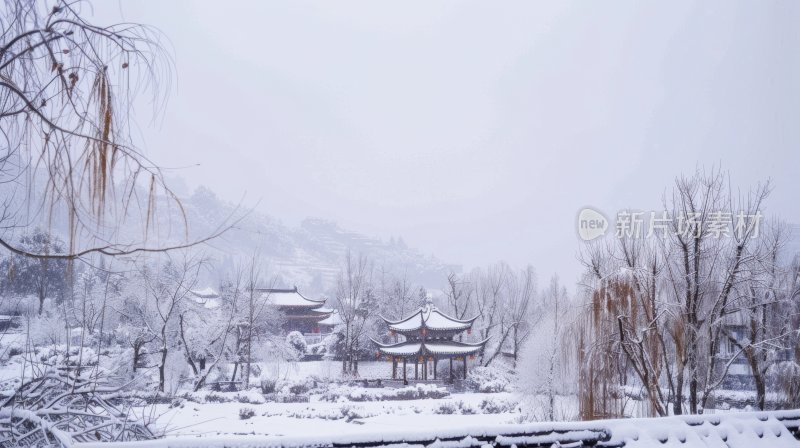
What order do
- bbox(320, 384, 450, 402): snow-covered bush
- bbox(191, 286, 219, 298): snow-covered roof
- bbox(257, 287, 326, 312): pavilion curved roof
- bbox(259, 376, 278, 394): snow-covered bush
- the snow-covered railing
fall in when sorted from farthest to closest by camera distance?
bbox(257, 287, 326, 312): pavilion curved roof → bbox(191, 286, 219, 298): snow-covered roof → bbox(259, 376, 278, 394): snow-covered bush → bbox(320, 384, 450, 402): snow-covered bush → the snow-covered railing

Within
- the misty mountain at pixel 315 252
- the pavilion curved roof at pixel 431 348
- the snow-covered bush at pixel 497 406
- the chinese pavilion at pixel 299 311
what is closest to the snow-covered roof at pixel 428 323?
the pavilion curved roof at pixel 431 348

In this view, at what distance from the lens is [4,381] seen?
5.79 feet

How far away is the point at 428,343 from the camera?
67.3 feet

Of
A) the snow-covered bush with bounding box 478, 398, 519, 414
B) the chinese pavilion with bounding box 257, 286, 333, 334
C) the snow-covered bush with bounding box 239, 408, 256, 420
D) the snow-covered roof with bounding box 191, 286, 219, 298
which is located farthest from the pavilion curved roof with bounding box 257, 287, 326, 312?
the snow-covered bush with bounding box 478, 398, 519, 414

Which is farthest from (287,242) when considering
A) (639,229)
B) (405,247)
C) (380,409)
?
(639,229)

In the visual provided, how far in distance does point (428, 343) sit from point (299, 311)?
8.19 metres

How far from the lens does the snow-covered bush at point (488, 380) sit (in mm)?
17984

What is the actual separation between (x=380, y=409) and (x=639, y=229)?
903cm

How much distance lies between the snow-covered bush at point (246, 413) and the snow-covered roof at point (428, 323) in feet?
27.1

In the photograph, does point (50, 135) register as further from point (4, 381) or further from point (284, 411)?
point (284, 411)

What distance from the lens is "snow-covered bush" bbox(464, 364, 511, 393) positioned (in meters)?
18.0

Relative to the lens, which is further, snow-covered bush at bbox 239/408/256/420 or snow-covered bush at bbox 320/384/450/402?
snow-covered bush at bbox 320/384/450/402

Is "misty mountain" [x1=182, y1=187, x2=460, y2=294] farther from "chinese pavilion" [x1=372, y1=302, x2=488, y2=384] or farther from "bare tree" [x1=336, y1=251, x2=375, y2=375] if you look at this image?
"chinese pavilion" [x1=372, y1=302, x2=488, y2=384]

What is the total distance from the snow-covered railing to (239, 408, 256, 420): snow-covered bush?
11.8m
